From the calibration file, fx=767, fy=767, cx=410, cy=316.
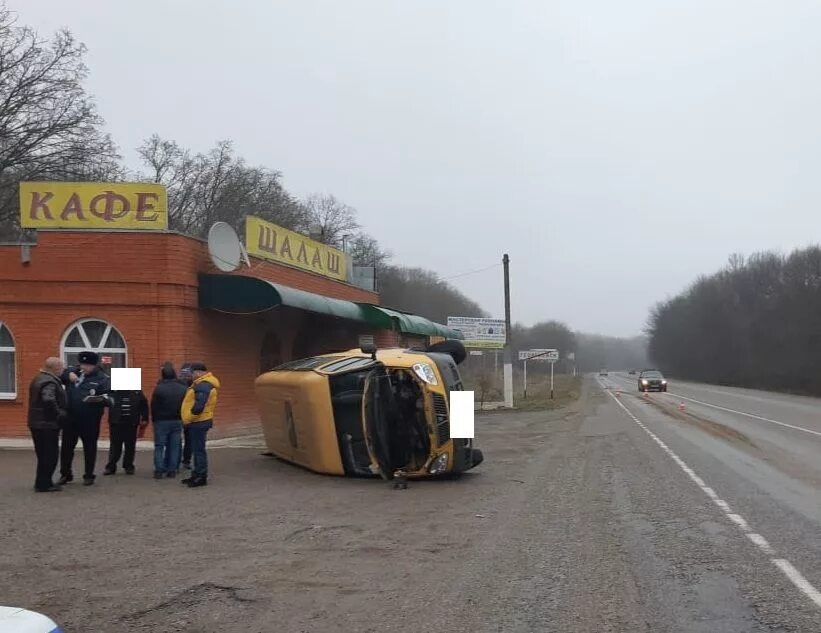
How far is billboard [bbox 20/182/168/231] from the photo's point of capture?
603 inches

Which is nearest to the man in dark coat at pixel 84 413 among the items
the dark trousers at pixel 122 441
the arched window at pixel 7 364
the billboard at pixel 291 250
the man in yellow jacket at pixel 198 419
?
the dark trousers at pixel 122 441

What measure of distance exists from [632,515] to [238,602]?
187 inches

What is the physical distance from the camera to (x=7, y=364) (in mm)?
15383

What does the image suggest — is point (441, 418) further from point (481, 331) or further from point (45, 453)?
point (481, 331)

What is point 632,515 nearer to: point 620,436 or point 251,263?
point 620,436

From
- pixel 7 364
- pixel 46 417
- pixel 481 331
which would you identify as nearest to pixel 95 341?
pixel 7 364

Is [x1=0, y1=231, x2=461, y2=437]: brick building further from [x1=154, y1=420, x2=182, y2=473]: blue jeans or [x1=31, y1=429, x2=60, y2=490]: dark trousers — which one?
[x1=31, y1=429, x2=60, y2=490]: dark trousers

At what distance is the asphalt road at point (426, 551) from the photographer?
5059 millimetres

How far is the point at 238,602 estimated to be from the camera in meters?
5.33

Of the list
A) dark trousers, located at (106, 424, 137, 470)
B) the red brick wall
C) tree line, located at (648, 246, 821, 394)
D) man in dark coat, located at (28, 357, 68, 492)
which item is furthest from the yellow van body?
tree line, located at (648, 246, 821, 394)

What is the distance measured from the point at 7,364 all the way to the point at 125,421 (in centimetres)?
571

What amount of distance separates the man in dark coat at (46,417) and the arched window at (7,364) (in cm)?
631

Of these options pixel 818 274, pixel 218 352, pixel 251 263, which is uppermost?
pixel 818 274

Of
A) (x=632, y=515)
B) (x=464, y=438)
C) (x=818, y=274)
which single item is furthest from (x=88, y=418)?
(x=818, y=274)
